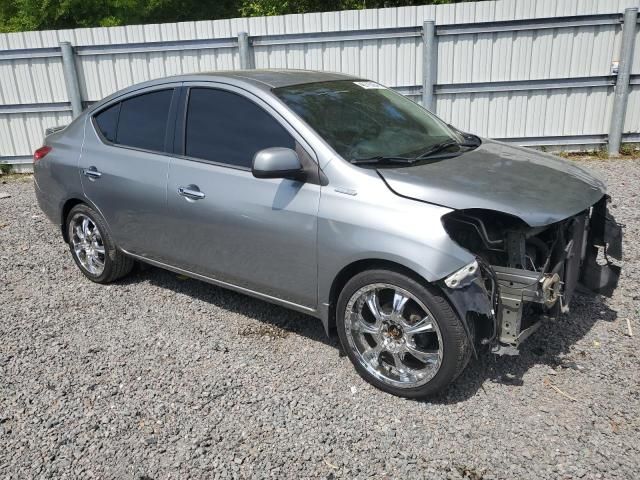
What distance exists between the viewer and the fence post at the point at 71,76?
9.84 meters

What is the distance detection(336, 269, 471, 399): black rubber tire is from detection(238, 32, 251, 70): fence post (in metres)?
6.87

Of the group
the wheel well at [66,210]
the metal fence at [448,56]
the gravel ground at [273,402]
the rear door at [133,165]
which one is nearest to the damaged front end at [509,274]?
the gravel ground at [273,402]

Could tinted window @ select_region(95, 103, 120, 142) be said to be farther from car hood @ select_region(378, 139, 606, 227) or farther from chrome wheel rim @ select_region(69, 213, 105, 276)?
car hood @ select_region(378, 139, 606, 227)

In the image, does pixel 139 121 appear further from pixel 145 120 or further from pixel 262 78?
pixel 262 78

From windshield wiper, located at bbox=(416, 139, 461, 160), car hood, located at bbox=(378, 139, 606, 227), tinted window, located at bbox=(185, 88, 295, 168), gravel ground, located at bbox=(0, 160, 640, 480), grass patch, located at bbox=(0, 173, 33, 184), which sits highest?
tinted window, located at bbox=(185, 88, 295, 168)

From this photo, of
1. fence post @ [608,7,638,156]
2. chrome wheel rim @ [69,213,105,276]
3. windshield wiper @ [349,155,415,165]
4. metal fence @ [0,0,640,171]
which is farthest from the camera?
metal fence @ [0,0,640,171]

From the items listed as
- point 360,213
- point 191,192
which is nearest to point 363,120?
point 360,213

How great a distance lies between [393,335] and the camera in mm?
3396

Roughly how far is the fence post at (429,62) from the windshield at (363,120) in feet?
16.0

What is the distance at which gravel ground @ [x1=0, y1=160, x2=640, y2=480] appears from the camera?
2.96 metres

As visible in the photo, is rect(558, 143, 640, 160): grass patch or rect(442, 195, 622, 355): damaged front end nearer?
rect(442, 195, 622, 355): damaged front end

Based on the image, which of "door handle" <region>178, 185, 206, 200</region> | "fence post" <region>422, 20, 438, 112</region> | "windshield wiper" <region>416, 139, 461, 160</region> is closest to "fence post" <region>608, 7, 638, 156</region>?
"fence post" <region>422, 20, 438, 112</region>

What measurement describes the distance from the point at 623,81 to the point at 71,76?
877 cm

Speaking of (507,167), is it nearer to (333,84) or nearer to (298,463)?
(333,84)
